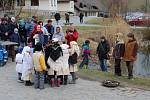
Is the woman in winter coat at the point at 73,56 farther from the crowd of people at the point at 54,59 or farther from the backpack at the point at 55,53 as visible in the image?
the backpack at the point at 55,53

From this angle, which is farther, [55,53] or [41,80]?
[55,53]

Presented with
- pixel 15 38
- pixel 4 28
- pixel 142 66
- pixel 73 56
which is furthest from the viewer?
pixel 142 66

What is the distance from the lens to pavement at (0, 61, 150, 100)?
14188 millimetres

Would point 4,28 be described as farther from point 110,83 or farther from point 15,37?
point 110,83

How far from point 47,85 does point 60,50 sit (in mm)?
1423

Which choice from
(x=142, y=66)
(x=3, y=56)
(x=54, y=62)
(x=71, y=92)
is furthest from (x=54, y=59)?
(x=142, y=66)

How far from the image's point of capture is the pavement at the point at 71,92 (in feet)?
46.5

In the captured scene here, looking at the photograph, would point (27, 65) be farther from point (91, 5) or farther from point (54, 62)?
point (91, 5)

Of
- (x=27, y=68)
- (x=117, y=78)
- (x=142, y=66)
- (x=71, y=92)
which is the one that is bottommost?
(x=142, y=66)

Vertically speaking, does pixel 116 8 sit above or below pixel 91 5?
below

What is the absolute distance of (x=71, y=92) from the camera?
14.9m

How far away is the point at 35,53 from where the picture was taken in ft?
49.8

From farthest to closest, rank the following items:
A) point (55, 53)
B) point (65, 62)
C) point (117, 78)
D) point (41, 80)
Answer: point (117, 78) < point (65, 62) < point (55, 53) < point (41, 80)

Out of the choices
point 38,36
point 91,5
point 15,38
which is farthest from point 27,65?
point 91,5
